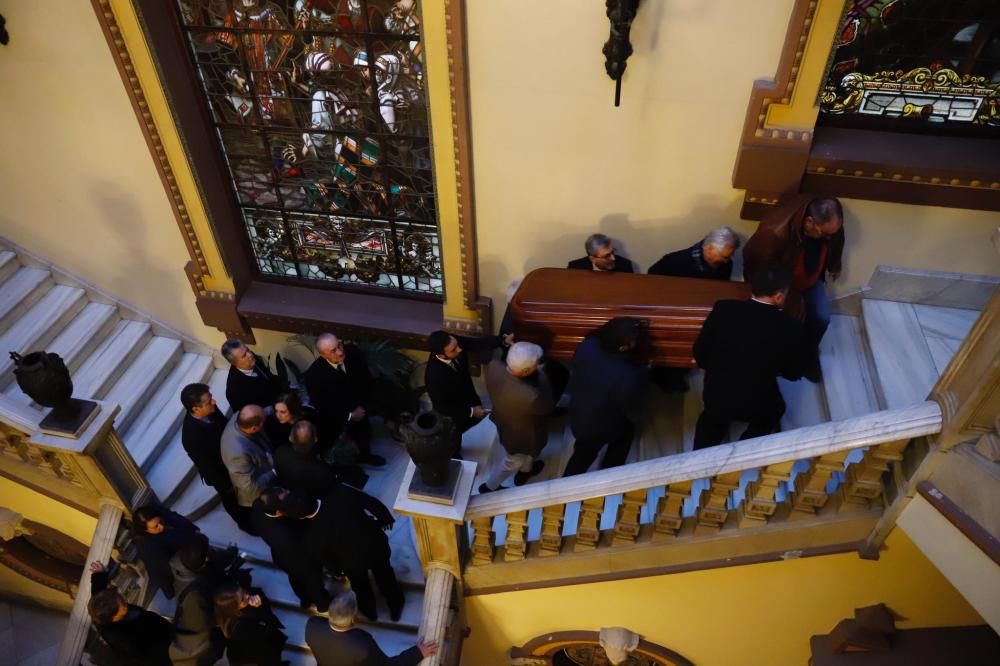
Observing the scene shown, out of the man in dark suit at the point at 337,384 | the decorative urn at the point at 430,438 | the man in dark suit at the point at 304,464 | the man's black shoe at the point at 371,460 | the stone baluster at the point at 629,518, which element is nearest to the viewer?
the decorative urn at the point at 430,438

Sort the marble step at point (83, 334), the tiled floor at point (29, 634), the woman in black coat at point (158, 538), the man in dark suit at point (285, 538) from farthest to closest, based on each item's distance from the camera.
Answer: the tiled floor at point (29, 634)
the marble step at point (83, 334)
the woman in black coat at point (158, 538)
the man in dark suit at point (285, 538)

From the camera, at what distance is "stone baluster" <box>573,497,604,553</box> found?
13.3 feet

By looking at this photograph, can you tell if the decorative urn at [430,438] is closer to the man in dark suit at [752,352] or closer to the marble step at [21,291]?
the man in dark suit at [752,352]

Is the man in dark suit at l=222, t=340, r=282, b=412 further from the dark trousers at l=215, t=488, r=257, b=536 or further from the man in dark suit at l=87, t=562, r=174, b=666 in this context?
the man in dark suit at l=87, t=562, r=174, b=666

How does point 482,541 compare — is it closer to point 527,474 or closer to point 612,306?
point 527,474

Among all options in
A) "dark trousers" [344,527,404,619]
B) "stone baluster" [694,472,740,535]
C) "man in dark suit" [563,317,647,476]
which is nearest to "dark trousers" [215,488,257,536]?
"dark trousers" [344,527,404,619]

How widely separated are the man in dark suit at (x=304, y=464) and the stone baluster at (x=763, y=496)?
2388mm

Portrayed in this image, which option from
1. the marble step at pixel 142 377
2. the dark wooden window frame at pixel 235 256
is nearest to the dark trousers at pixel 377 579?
the dark wooden window frame at pixel 235 256

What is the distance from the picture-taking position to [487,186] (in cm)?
516

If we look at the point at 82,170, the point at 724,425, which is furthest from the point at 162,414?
the point at 724,425

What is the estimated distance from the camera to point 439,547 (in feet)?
14.6

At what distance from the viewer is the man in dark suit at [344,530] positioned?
4.13 meters

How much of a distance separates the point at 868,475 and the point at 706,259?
1.76 m

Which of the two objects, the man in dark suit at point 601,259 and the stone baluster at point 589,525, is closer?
the stone baluster at point 589,525
